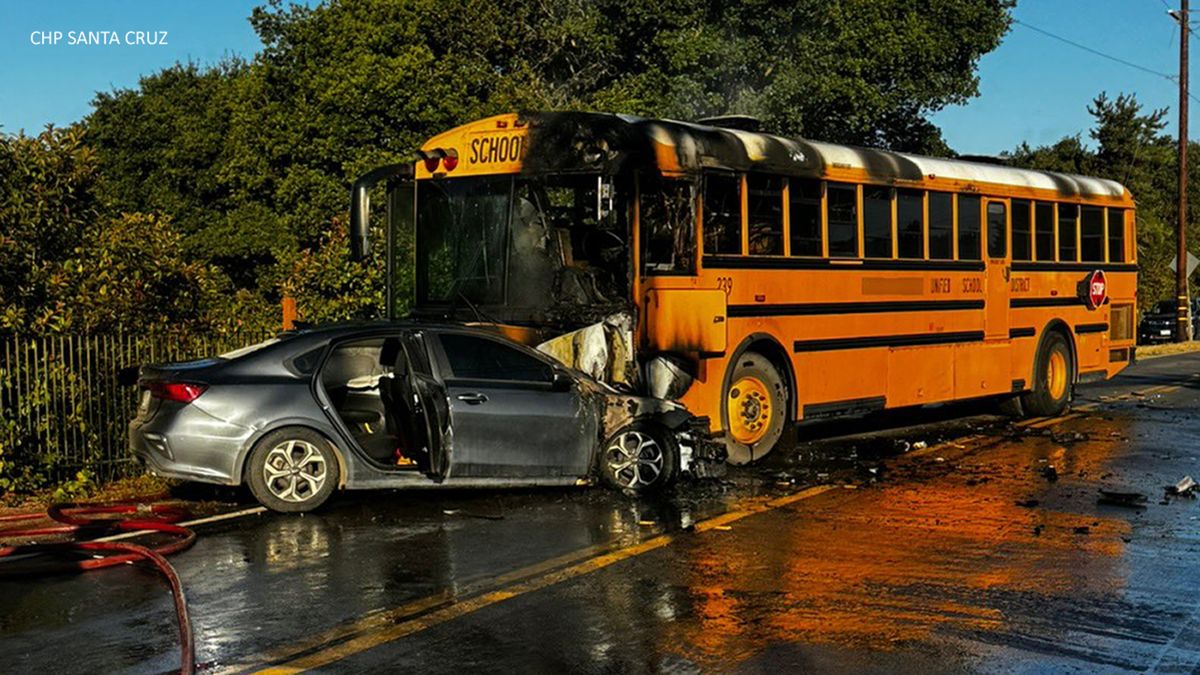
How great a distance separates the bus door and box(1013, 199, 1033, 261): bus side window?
0.84 feet

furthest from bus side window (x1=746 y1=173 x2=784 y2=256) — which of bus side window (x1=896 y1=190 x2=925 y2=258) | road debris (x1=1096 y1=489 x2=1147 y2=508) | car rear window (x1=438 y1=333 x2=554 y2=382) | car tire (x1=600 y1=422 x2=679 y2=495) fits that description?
road debris (x1=1096 y1=489 x2=1147 y2=508)

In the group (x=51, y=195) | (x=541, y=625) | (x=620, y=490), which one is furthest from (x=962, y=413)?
(x=541, y=625)

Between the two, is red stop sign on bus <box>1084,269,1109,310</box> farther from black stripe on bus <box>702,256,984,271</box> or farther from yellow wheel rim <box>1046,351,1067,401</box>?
black stripe on bus <box>702,256,984,271</box>

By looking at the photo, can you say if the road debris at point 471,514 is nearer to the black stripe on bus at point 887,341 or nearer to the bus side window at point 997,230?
the black stripe on bus at point 887,341

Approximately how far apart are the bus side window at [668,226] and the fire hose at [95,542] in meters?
4.40

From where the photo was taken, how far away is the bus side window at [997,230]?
16.8m

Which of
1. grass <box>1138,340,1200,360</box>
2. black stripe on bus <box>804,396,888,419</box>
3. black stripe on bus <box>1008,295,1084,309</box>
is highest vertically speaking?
black stripe on bus <box>1008,295,1084,309</box>

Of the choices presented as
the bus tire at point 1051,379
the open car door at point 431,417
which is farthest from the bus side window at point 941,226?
the open car door at point 431,417

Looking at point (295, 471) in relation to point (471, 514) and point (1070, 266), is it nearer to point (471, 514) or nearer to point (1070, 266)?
point (471, 514)

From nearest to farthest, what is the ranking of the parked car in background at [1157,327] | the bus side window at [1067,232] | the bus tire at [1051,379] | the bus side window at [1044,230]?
the bus side window at [1044,230] < the bus tire at [1051,379] < the bus side window at [1067,232] < the parked car in background at [1157,327]

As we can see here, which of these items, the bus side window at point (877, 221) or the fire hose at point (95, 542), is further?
the bus side window at point (877, 221)

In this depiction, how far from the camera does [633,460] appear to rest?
11172 millimetres

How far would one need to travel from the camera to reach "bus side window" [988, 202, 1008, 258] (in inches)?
663

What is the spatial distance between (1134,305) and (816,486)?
10.8 m
